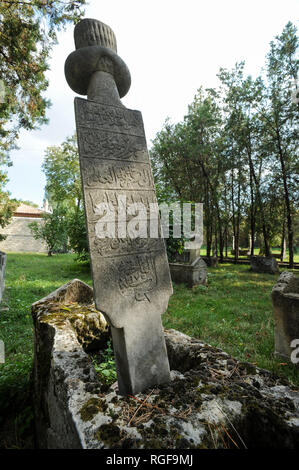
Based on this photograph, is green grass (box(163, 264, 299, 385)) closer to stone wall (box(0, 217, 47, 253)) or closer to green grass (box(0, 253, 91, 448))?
green grass (box(0, 253, 91, 448))

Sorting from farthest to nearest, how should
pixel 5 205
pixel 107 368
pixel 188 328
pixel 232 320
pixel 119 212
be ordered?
pixel 5 205, pixel 232 320, pixel 188 328, pixel 107 368, pixel 119 212

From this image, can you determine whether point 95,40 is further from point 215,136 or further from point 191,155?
point 215,136

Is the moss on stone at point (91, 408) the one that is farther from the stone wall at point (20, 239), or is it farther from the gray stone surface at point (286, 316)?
the stone wall at point (20, 239)

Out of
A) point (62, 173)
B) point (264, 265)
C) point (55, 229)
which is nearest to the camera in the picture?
point (264, 265)

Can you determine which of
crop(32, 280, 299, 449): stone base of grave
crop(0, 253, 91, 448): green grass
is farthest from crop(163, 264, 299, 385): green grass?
crop(0, 253, 91, 448): green grass

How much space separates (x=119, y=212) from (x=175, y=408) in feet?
4.73

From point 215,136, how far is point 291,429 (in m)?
18.3

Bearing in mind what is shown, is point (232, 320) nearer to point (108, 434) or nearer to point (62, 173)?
point (108, 434)

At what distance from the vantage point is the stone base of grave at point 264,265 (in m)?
12.4

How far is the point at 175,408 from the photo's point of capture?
1.37 metres

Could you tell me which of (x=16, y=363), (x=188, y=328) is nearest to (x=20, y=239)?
(x=16, y=363)

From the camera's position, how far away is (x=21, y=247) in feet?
87.7

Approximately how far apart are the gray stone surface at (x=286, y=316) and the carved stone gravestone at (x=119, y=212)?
258cm

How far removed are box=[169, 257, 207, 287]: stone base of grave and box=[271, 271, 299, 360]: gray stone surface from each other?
4.76 m
